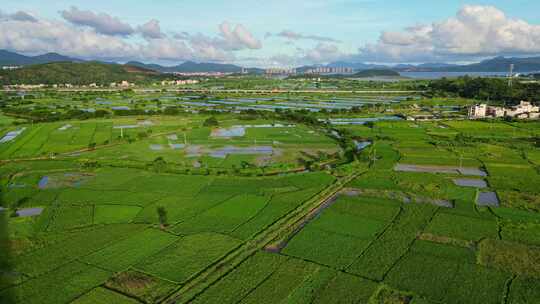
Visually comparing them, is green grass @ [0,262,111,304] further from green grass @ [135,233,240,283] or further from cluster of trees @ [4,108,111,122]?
cluster of trees @ [4,108,111,122]

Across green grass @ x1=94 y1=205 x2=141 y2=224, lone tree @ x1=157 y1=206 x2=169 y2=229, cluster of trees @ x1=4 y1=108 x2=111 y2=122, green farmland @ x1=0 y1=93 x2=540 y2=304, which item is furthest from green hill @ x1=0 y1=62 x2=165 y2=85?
lone tree @ x1=157 y1=206 x2=169 y2=229

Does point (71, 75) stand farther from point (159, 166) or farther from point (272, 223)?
point (272, 223)

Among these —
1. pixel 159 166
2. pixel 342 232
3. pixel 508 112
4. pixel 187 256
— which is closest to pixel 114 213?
pixel 187 256

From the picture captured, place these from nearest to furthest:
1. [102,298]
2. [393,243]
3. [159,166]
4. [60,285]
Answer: [102,298] < [60,285] < [393,243] < [159,166]

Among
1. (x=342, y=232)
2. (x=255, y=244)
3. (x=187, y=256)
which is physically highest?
(x=342, y=232)

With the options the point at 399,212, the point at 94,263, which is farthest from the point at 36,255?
the point at 399,212
